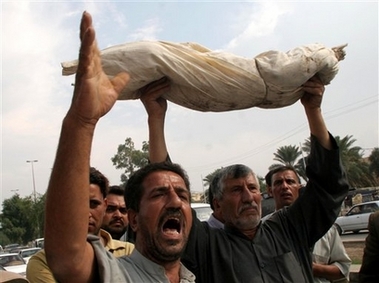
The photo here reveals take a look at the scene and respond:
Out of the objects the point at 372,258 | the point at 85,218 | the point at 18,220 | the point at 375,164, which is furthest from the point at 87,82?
the point at 18,220

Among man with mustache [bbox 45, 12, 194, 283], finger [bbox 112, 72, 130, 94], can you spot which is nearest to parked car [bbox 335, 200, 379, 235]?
man with mustache [bbox 45, 12, 194, 283]

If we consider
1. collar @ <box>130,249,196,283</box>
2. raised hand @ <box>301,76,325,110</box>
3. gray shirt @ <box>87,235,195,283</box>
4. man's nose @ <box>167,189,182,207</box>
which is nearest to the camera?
gray shirt @ <box>87,235,195,283</box>

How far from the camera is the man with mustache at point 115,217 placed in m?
4.20

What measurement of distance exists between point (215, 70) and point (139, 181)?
741 millimetres

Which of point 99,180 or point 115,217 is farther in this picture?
point 115,217

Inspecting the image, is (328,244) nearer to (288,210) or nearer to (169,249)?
(288,210)

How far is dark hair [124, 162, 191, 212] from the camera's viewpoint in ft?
7.29

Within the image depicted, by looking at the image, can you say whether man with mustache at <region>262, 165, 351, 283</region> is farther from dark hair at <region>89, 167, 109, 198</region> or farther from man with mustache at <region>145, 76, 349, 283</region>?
dark hair at <region>89, 167, 109, 198</region>

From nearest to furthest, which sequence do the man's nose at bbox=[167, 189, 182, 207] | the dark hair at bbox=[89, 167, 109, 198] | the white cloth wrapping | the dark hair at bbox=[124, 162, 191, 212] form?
1. the man's nose at bbox=[167, 189, 182, 207]
2. the dark hair at bbox=[124, 162, 191, 212]
3. the white cloth wrapping
4. the dark hair at bbox=[89, 167, 109, 198]

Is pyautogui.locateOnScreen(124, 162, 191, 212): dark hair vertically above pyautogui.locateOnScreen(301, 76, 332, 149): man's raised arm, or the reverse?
pyautogui.locateOnScreen(301, 76, 332, 149): man's raised arm

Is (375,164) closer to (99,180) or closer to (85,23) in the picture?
(99,180)

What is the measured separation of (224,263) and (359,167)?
40052mm

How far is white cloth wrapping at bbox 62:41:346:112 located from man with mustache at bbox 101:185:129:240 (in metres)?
1.85

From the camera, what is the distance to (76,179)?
1.55 m
